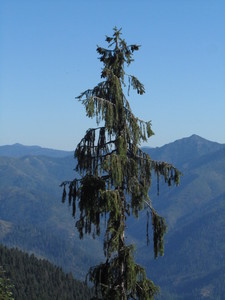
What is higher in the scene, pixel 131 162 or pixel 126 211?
pixel 131 162

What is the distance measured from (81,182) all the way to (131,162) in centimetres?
259

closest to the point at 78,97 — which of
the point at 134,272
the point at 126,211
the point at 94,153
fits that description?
the point at 94,153

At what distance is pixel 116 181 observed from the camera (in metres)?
19.8

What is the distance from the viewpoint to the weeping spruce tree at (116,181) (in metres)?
20.4

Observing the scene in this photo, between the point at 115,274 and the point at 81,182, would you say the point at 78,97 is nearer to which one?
the point at 81,182

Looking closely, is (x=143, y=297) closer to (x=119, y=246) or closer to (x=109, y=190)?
(x=119, y=246)

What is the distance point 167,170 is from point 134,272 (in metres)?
5.00

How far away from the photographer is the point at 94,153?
70.1 feet

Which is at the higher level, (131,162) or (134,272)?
(131,162)

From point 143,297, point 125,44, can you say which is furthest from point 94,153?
point 143,297

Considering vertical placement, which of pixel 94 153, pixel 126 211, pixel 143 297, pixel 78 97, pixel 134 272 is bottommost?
pixel 143 297

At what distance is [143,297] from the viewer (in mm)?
21188

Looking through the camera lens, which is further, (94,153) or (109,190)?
(94,153)

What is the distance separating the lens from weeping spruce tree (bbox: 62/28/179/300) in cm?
2042
